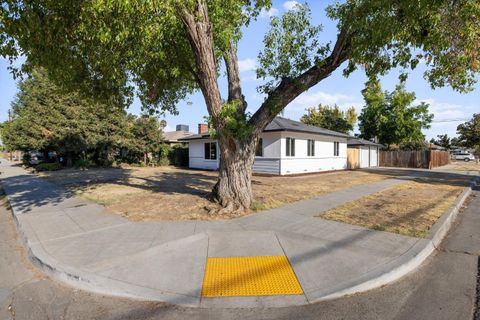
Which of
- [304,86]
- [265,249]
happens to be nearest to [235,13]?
[304,86]

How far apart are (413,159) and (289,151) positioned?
1956cm

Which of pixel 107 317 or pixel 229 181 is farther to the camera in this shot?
pixel 229 181

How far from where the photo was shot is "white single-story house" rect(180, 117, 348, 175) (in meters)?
→ 17.1

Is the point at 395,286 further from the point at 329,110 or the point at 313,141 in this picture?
the point at 329,110

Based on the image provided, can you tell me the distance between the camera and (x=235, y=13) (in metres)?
A: 7.68

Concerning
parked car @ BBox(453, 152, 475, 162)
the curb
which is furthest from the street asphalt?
parked car @ BBox(453, 152, 475, 162)

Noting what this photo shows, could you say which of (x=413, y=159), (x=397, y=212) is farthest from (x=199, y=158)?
(x=413, y=159)

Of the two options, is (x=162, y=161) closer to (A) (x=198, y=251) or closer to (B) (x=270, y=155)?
(B) (x=270, y=155)

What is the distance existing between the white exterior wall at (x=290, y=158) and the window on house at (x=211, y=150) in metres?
0.35

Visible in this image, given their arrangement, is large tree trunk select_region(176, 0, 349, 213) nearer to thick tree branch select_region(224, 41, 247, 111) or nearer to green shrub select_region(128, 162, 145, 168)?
thick tree branch select_region(224, 41, 247, 111)

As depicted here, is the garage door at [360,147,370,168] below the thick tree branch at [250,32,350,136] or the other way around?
below

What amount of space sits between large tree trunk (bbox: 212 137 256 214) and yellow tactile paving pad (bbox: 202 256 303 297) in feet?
10.0

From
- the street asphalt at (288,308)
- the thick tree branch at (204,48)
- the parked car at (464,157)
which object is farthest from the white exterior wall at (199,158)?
the parked car at (464,157)

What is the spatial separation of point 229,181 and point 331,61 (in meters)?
4.16
